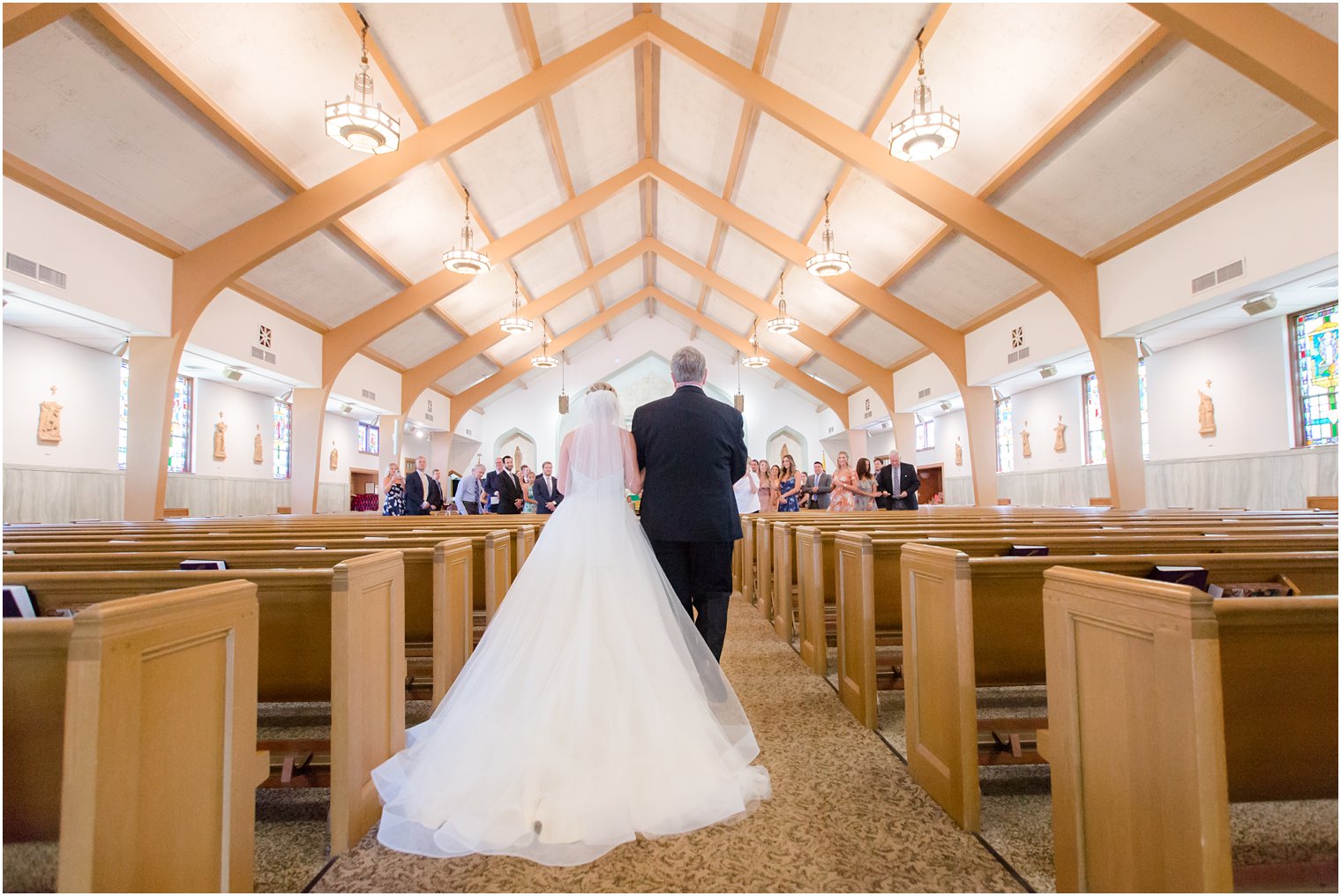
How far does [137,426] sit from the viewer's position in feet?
24.5

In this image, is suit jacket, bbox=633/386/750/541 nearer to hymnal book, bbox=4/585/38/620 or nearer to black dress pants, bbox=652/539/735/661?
black dress pants, bbox=652/539/735/661

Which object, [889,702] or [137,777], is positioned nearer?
[137,777]

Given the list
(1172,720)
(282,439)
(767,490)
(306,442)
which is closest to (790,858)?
(1172,720)

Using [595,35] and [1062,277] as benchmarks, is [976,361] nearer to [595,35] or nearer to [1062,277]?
[1062,277]

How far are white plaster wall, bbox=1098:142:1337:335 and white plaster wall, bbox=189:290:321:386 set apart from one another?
33.9 feet

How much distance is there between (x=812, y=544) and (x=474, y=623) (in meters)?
1.75

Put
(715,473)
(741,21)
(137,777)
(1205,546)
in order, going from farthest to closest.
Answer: (741,21), (715,473), (1205,546), (137,777)

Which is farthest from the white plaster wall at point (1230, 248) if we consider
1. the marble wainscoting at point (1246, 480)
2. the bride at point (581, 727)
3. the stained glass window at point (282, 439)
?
the stained glass window at point (282, 439)

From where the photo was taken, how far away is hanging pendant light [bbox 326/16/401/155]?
540 centimetres

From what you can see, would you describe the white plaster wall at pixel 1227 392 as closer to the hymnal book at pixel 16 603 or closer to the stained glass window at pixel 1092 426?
the stained glass window at pixel 1092 426

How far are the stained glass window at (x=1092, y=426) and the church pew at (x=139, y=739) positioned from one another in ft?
37.5

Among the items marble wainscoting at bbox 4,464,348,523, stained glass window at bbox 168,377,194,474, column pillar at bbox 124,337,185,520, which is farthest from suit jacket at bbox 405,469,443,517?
stained glass window at bbox 168,377,194,474

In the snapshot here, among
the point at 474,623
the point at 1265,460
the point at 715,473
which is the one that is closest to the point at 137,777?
the point at 715,473

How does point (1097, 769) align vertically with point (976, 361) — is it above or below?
below
